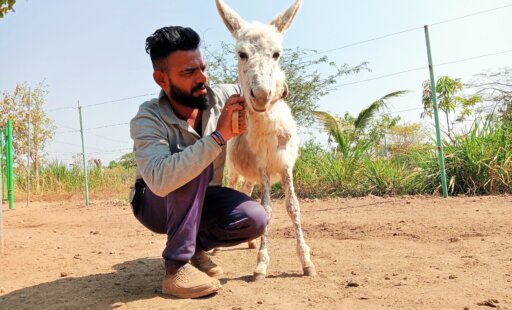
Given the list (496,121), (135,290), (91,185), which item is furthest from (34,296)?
(91,185)

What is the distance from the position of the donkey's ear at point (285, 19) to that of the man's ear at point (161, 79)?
95 cm

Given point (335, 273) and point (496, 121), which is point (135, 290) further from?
point (496, 121)

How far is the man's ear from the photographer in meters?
2.72

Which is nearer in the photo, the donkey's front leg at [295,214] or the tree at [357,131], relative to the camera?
the donkey's front leg at [295,214]

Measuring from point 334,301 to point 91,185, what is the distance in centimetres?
1234

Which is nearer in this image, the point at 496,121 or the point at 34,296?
the point at 34,296

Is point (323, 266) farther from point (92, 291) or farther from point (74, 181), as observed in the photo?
point (74, 181)

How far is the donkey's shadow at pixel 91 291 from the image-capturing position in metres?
2.54

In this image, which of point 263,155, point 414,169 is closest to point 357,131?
point 414,169

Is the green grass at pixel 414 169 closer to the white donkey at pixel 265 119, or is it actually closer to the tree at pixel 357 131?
the tree at pixel 357 131

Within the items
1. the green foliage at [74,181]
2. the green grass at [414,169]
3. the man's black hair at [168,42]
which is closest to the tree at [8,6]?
the man's black hair at [168,42]

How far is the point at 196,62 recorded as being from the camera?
2.65 m

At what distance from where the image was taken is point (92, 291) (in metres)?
2.77

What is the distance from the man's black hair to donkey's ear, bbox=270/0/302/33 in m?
0.73
